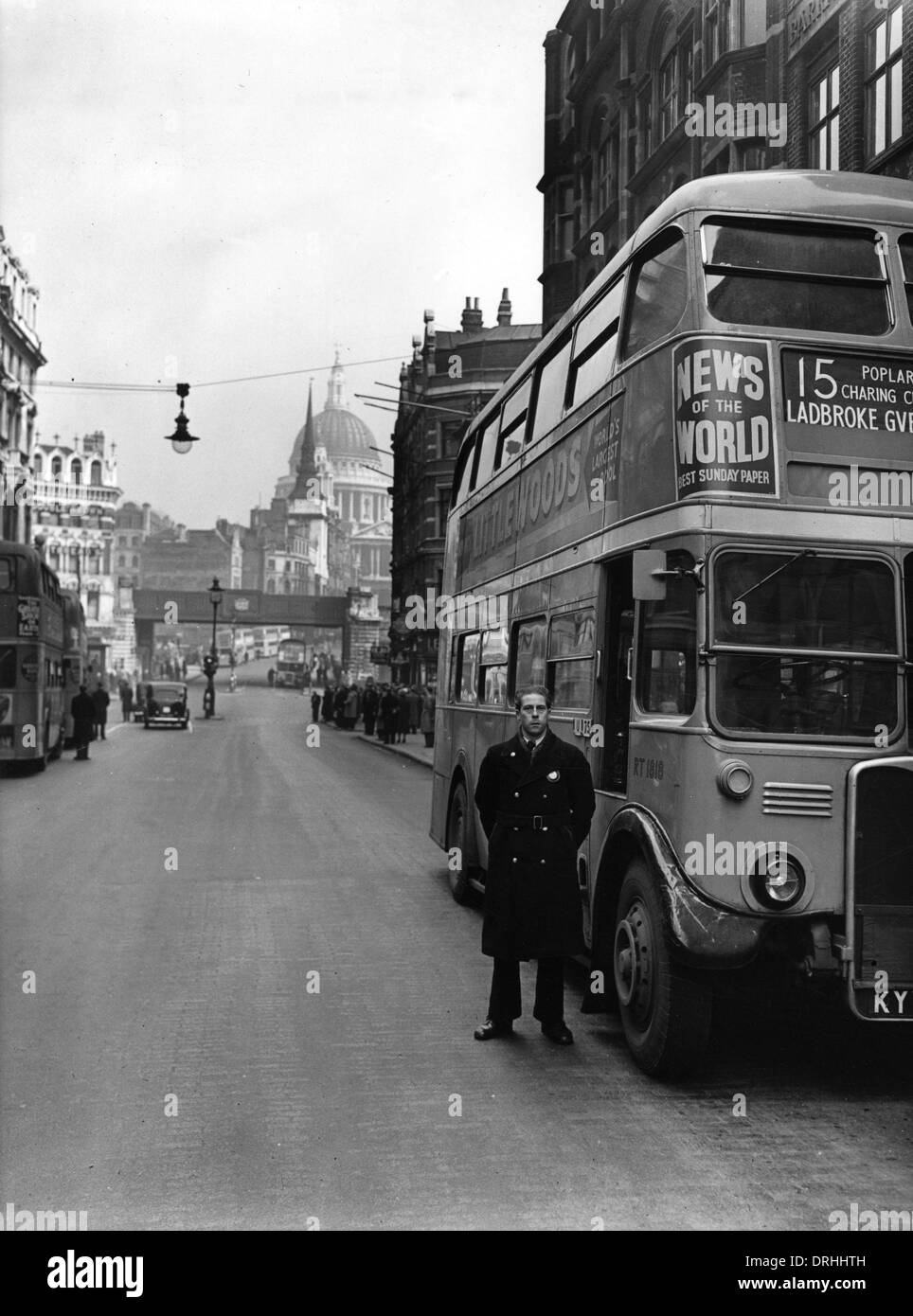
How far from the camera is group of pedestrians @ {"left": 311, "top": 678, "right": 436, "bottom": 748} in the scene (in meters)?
42.5

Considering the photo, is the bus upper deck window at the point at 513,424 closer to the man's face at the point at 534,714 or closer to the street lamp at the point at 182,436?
the man's face at the point at 534,714

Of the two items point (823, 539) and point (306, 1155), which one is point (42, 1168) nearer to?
point (306, 1155)

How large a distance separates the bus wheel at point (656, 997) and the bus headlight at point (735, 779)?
2.14ft

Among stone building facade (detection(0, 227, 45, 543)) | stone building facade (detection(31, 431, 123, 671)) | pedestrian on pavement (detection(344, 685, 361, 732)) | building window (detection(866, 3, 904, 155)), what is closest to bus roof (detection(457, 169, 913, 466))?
building window (detection(866, 3, 904, 155))

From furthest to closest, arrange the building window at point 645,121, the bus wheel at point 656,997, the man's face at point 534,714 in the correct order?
1. the building window at point 645,121
2. the man's face at point 534,714
3. the bus wheel at point 656,997

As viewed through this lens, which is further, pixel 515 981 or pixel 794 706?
pixel 515 981

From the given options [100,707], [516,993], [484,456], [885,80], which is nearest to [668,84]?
[885,80]

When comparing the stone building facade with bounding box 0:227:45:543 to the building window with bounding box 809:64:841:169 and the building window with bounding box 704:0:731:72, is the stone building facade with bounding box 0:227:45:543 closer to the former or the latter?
the building window with bounding box 704:0:731:72

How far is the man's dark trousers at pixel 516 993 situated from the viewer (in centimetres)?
697

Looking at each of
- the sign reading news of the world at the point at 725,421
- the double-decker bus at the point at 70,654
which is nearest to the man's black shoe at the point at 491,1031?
the sign reading news of the world at the point at 725,421


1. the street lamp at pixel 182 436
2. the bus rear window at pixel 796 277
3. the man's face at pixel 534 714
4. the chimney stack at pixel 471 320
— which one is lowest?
the man's face at pixel 534 714

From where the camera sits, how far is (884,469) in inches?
239

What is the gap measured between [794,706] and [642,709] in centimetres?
90
